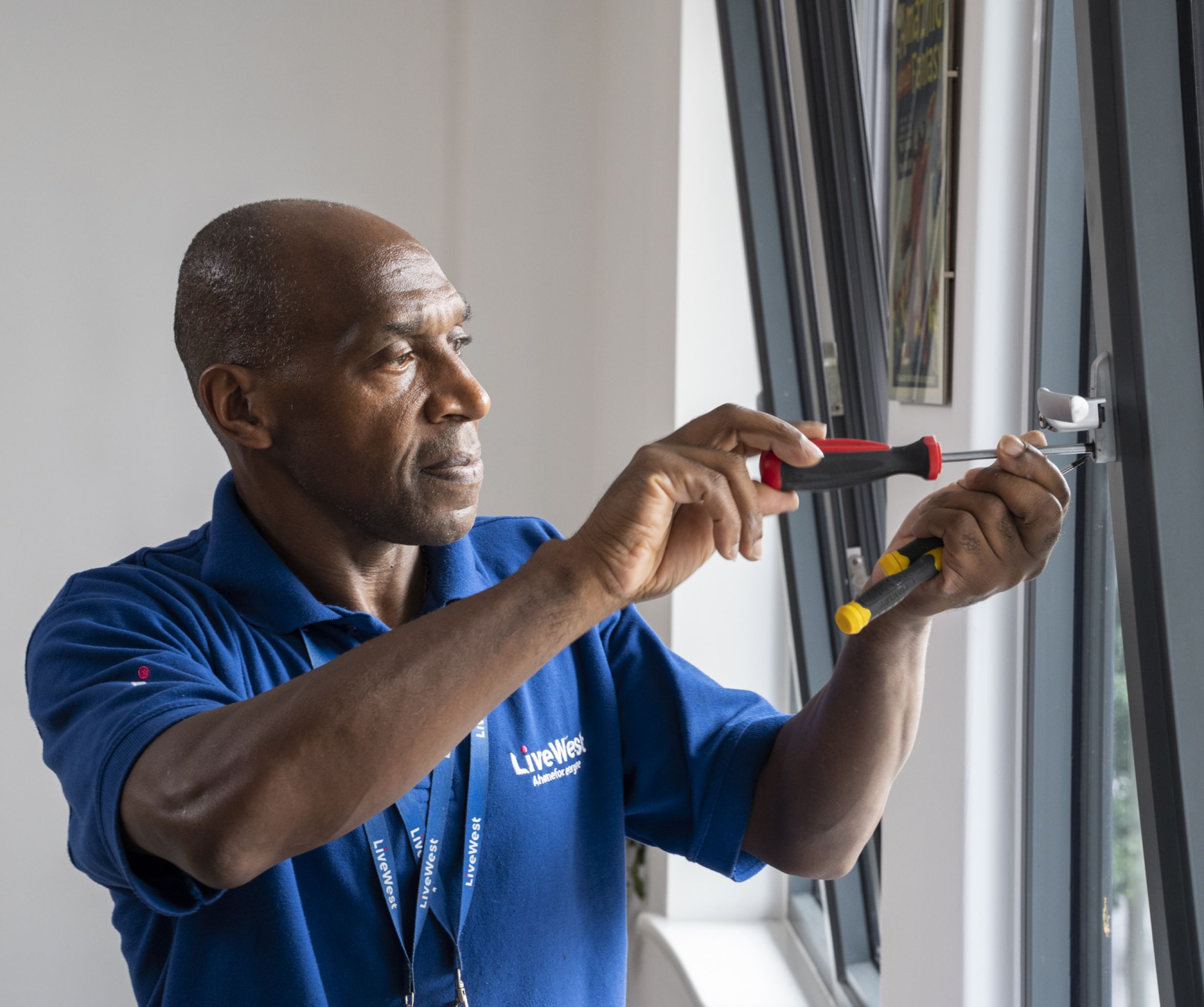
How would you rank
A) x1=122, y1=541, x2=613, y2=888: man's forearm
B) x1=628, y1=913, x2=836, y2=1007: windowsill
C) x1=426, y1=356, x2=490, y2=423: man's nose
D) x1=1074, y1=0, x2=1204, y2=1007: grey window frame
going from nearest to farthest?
x1=122, y1=541, x2=613, y2=888: man's forearm, x1=1074, y1=0, x2=1204, y2=1007: grey window frame, x1=426, y1=356, x2=490, y2=423: man's nose, x1=628, y1=913, x2=836, y2=1007: windowsill

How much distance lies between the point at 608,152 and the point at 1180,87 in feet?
7.59

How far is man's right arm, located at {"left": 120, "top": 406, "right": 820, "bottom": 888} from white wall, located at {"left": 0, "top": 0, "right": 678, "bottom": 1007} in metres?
1.76

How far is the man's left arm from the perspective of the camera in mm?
950

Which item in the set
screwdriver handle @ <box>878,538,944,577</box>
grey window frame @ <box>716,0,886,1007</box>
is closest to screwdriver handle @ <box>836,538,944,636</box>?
screwdriver handle @ <box>878,538,944,577</box>

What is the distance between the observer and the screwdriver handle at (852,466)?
90 centimetres

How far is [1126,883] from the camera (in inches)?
53.3

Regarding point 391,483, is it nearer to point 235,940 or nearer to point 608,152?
point 235,940

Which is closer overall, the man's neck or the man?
the man

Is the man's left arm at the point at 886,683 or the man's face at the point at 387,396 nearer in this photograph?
the man's left arm at the point at 886,683

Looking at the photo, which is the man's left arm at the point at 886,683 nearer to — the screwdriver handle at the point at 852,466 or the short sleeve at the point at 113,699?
the screwdriver handle at the point at 852,466

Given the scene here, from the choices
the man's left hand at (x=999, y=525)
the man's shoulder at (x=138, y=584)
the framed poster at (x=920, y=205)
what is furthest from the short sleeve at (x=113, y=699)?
the framed poster at (x=920, y=205)

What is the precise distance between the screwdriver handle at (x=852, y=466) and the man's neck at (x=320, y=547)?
1.60ft

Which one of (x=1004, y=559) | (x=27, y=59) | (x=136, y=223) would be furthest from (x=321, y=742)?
(x=27, y=59)

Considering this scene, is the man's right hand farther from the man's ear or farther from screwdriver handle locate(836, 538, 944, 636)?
the man's ear
